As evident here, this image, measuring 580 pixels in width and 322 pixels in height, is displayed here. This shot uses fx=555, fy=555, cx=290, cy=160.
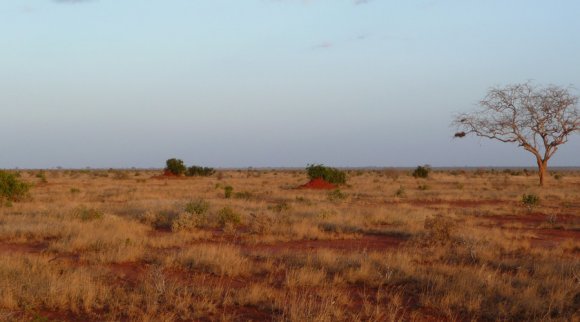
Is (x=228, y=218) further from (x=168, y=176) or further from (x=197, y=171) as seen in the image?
(x=197, y=171)

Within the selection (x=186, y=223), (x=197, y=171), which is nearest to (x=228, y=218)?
(x=186, y=223)

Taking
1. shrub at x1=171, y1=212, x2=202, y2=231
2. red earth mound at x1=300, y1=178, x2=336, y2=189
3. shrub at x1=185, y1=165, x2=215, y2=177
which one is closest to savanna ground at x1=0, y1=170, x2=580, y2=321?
shrub at x1=171, y1=212, x2=202, y2=231

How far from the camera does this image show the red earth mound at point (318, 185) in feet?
138

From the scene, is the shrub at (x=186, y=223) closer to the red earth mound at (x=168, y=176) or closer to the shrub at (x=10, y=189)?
the shrub at (x=10, y=189)

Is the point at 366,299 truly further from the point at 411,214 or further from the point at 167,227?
the point at 411,214

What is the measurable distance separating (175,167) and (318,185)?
26279mm

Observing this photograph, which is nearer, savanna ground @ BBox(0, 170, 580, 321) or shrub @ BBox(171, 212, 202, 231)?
savanna ground @ BBox(0, 170, 580, 321)

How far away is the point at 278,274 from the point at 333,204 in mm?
16563

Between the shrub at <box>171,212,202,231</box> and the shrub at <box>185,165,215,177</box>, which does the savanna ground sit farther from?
the shrub at <box>185,165,215,177</box>

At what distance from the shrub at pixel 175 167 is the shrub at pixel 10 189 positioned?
118 feet

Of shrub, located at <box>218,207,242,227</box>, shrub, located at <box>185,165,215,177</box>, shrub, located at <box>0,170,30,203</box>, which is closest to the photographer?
shrub, located at <box>218,207,242,227</box>

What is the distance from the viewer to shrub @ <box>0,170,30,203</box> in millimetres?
26344

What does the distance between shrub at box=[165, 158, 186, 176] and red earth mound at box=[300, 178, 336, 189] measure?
82.4 feet

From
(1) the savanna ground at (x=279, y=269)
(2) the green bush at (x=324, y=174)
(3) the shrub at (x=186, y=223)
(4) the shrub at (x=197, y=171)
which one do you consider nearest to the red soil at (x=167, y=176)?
(4) the shrub at (x=197, y=171)
